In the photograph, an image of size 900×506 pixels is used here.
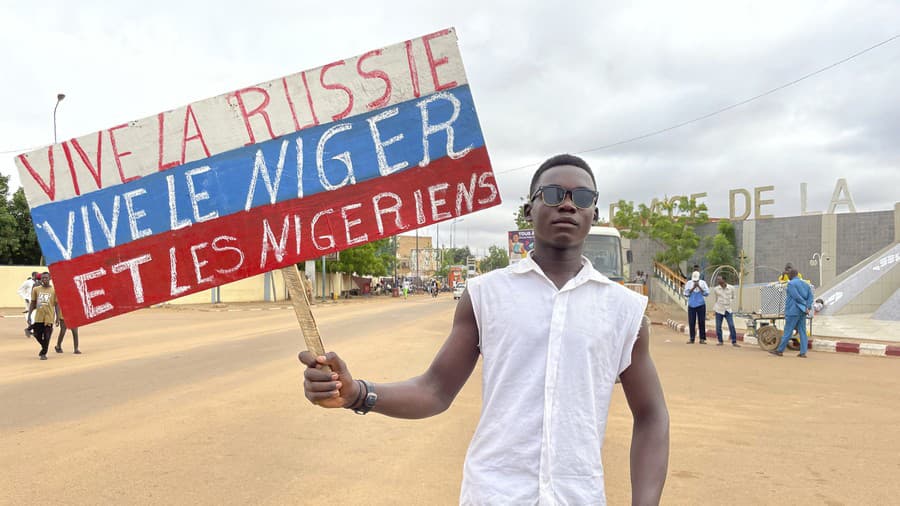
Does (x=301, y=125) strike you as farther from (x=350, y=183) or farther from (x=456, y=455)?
(x=456, y=455)

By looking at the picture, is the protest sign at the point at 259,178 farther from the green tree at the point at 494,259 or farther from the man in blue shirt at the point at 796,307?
the green tree at the point at 494,259

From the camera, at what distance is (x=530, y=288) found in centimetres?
177

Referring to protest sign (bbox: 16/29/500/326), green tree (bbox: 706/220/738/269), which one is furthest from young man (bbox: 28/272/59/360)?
green tree (bbox: 706/220/738/269)

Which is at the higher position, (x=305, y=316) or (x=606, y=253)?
(x=305, y=316)

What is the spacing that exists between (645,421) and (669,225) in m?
38.0

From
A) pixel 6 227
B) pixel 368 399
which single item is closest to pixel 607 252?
pixel 368 399

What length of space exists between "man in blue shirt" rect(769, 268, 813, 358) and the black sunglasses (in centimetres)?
1145

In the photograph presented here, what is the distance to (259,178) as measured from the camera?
222 centimetres

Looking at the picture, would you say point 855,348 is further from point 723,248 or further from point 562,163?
point 723,248

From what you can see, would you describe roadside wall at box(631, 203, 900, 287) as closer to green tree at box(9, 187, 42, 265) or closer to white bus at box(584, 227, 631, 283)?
white bus at box(584, 227, 631, 283)

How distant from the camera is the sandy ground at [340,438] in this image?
4.27 metres

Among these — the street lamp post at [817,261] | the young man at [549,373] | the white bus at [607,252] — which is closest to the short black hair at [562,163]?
the young man at [549,373]

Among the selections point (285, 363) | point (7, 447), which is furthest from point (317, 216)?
point (285, 363)

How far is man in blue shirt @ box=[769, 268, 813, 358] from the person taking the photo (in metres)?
11.8
